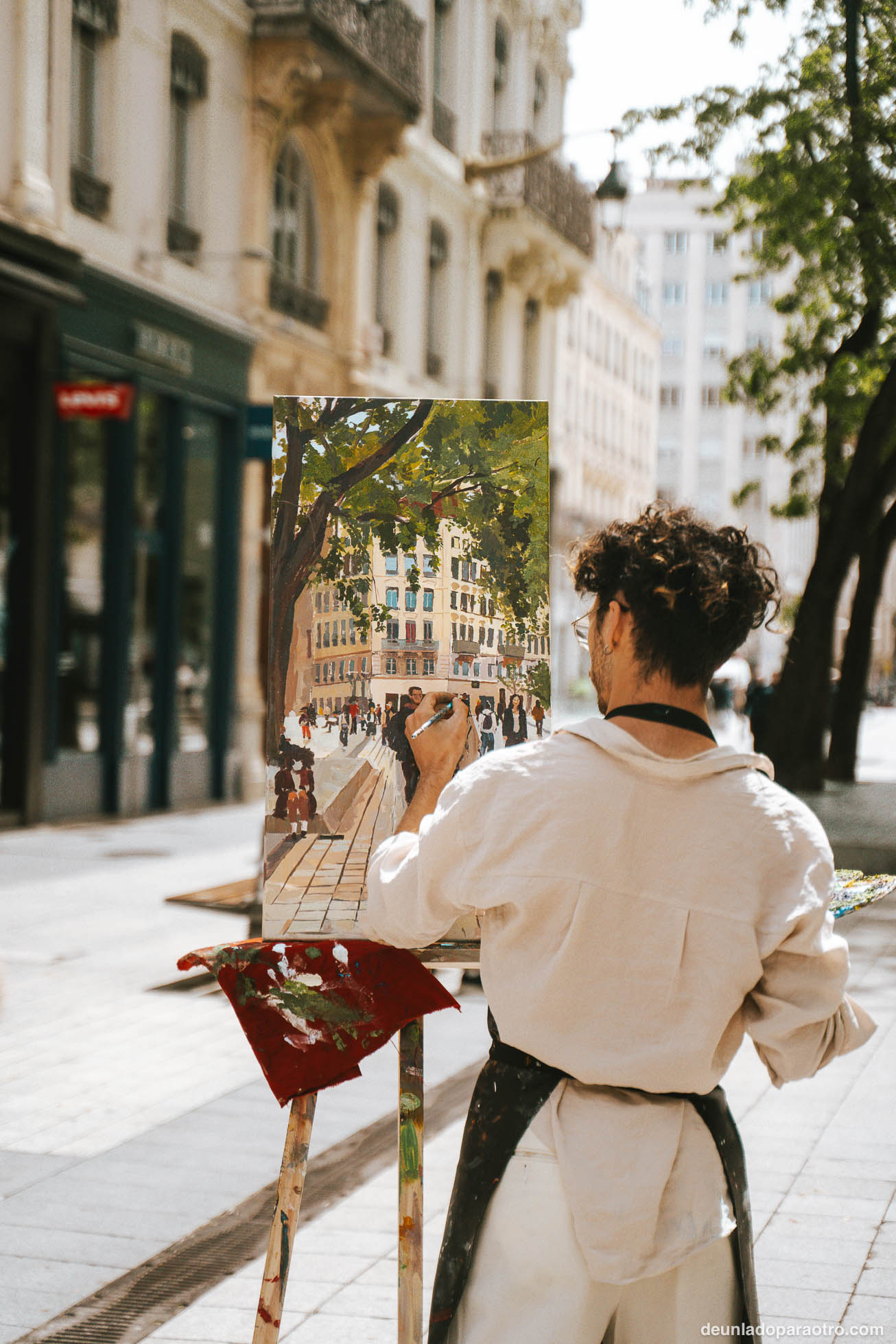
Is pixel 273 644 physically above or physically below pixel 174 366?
below

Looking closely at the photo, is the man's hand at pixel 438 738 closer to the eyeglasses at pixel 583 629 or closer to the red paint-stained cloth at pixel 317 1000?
the red paint-stained cloth at pixel 317 1000

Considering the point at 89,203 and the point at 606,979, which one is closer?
the point at 606,979

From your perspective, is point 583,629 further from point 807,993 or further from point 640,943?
point 807,993

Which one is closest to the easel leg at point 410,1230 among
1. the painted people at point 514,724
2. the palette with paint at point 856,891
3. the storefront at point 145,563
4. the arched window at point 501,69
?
the painted people at point 514,724

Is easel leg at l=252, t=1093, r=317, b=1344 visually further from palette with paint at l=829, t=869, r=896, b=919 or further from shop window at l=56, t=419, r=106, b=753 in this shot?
shop window at l=56, t=419, r=106, b=753

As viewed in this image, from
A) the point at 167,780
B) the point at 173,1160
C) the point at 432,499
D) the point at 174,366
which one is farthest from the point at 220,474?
the point at 432,499

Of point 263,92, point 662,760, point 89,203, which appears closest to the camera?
point 662,760

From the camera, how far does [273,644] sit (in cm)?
296

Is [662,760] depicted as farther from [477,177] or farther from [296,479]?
[477,177]

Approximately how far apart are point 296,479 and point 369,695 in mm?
413

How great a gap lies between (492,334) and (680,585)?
25.6 metres

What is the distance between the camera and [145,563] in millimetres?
16375

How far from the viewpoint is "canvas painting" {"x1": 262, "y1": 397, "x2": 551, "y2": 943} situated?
292cm

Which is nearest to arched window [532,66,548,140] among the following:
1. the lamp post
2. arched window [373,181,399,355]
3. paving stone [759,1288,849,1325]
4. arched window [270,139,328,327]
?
arched window [373,181,399,355]
